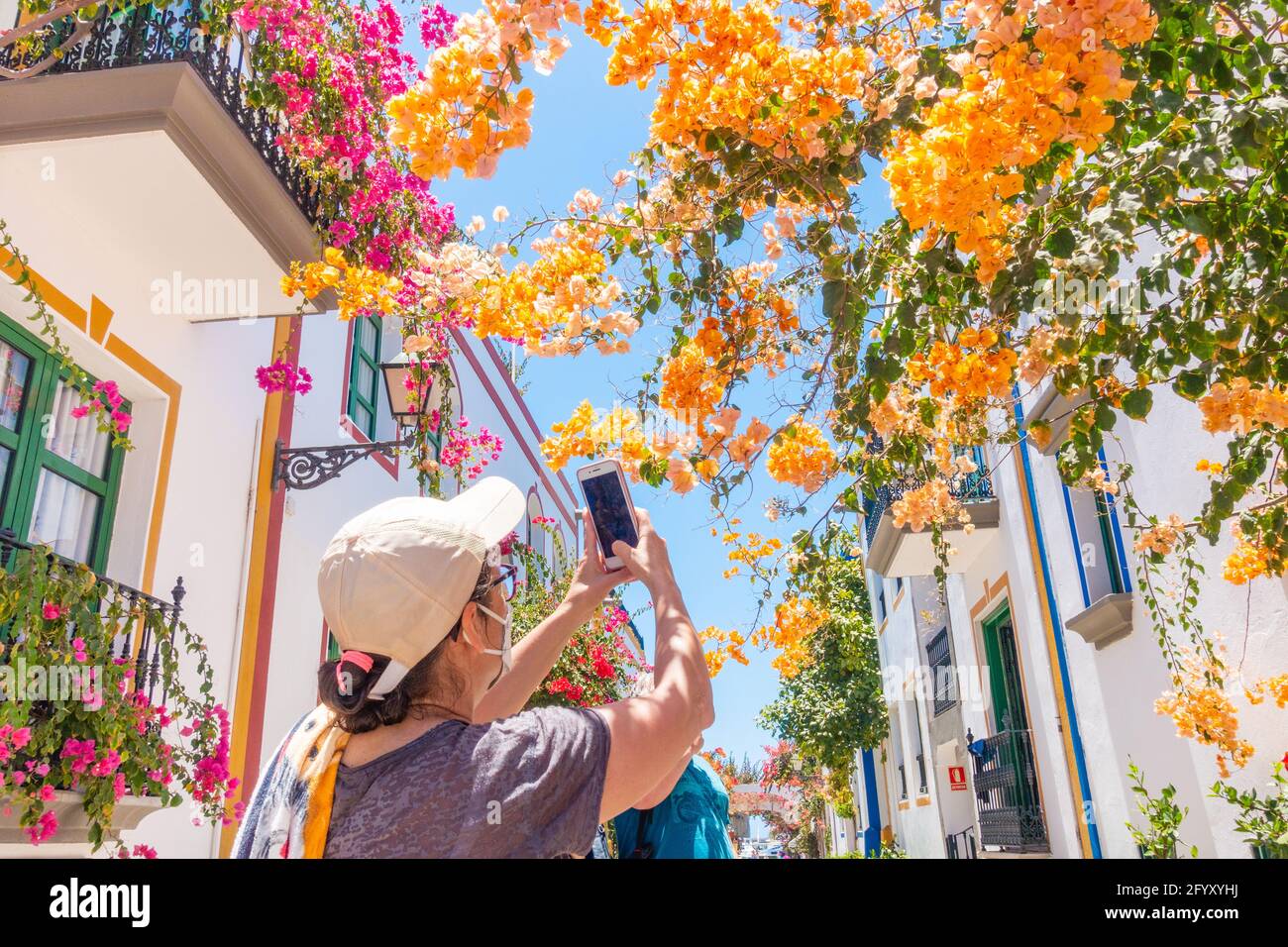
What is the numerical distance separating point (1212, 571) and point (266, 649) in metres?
5.43

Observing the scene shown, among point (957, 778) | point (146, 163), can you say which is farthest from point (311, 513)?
point (957, 778)

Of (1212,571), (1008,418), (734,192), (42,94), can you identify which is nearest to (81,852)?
(42,94)

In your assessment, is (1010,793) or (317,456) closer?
(317,456)

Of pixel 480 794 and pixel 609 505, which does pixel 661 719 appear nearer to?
pixel 480 794

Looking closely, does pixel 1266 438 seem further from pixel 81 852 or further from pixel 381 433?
pixel 381 433

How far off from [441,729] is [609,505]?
599 mm

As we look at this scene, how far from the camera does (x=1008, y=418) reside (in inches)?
115

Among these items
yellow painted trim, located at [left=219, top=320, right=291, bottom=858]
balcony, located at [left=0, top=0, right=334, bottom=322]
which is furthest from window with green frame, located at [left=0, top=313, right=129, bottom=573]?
yellow painted trim, located at [left=219, top=320, right=291, bottom=858]

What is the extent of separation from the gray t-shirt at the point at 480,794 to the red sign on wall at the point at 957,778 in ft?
36.4

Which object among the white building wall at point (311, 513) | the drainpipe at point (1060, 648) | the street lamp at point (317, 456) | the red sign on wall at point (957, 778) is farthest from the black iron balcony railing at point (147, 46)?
the red sign on wall at point (957, 778)

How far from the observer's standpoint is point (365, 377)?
819 centimetres

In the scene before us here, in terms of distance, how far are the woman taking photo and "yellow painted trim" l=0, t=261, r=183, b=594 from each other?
3810mm

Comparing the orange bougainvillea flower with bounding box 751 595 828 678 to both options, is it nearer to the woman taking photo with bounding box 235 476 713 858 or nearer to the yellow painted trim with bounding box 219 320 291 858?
the woman taking photo with bounding box 235 476 713 858
